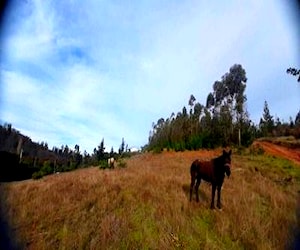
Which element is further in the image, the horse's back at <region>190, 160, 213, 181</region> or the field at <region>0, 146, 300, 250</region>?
the horse's back at <region>190, 160, 213, 181</region>

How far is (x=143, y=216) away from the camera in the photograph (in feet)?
35.2

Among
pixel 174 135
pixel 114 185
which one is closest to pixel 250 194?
pixel 114 185

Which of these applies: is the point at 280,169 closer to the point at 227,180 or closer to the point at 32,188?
the point at 227,180

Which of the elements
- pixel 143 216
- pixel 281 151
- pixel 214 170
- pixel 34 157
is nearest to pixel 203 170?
pixel 214 170

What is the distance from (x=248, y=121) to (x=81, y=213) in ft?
114

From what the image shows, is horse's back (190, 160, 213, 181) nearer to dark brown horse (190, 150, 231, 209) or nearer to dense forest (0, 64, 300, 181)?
dark brown horse (190, 150, 231, 209)

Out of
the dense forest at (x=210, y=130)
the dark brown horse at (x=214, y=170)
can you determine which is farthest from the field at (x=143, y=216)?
the dense forest at (x=210, y=130)

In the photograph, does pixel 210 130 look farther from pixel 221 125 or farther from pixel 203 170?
pixel 203 170

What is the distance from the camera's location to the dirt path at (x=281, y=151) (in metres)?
30.8

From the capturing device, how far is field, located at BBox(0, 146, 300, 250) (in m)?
9.35

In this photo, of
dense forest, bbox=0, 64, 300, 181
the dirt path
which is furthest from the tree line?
the dirt path

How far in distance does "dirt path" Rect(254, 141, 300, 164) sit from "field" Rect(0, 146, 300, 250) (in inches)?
641

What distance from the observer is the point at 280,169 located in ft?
74.8

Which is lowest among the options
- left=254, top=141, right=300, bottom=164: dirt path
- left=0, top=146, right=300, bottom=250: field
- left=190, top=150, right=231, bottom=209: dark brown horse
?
left=0, top=146, right=300, bottom=250: field
